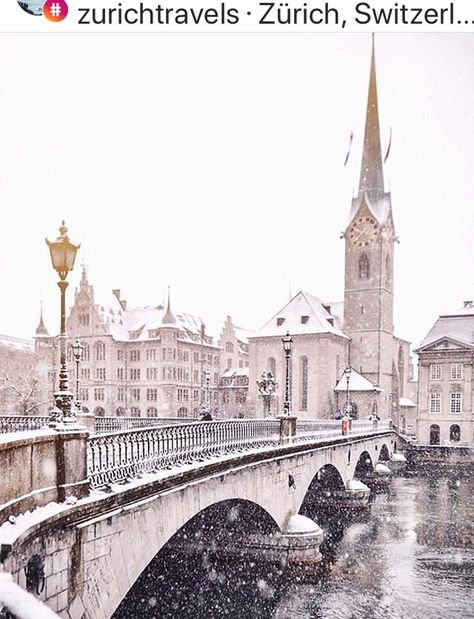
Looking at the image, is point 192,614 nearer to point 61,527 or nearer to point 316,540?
point 316,540

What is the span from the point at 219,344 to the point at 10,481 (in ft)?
199

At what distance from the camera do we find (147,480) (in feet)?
31.1

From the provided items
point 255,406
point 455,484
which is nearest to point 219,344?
point 255,406

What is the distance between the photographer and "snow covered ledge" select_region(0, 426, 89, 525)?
19.6ft

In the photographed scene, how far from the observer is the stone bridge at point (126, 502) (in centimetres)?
668

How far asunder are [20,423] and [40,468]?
12.4 m

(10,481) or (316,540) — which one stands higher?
(10,481)

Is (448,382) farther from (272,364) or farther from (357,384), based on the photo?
(272,364)

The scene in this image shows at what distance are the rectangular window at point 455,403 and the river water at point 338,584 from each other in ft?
97.2

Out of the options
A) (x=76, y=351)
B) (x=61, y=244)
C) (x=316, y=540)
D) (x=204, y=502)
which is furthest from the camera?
(x=76, y=351)

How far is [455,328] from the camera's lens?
52844 mm

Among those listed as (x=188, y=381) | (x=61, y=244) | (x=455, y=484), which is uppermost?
(x=61, y=244)

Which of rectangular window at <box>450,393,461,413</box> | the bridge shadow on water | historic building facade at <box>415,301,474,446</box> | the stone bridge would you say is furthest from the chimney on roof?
the stone bridge

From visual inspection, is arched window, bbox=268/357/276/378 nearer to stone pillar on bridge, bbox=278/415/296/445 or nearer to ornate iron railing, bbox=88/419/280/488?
stone pillar on bridge, bbox=278/415/296/445
